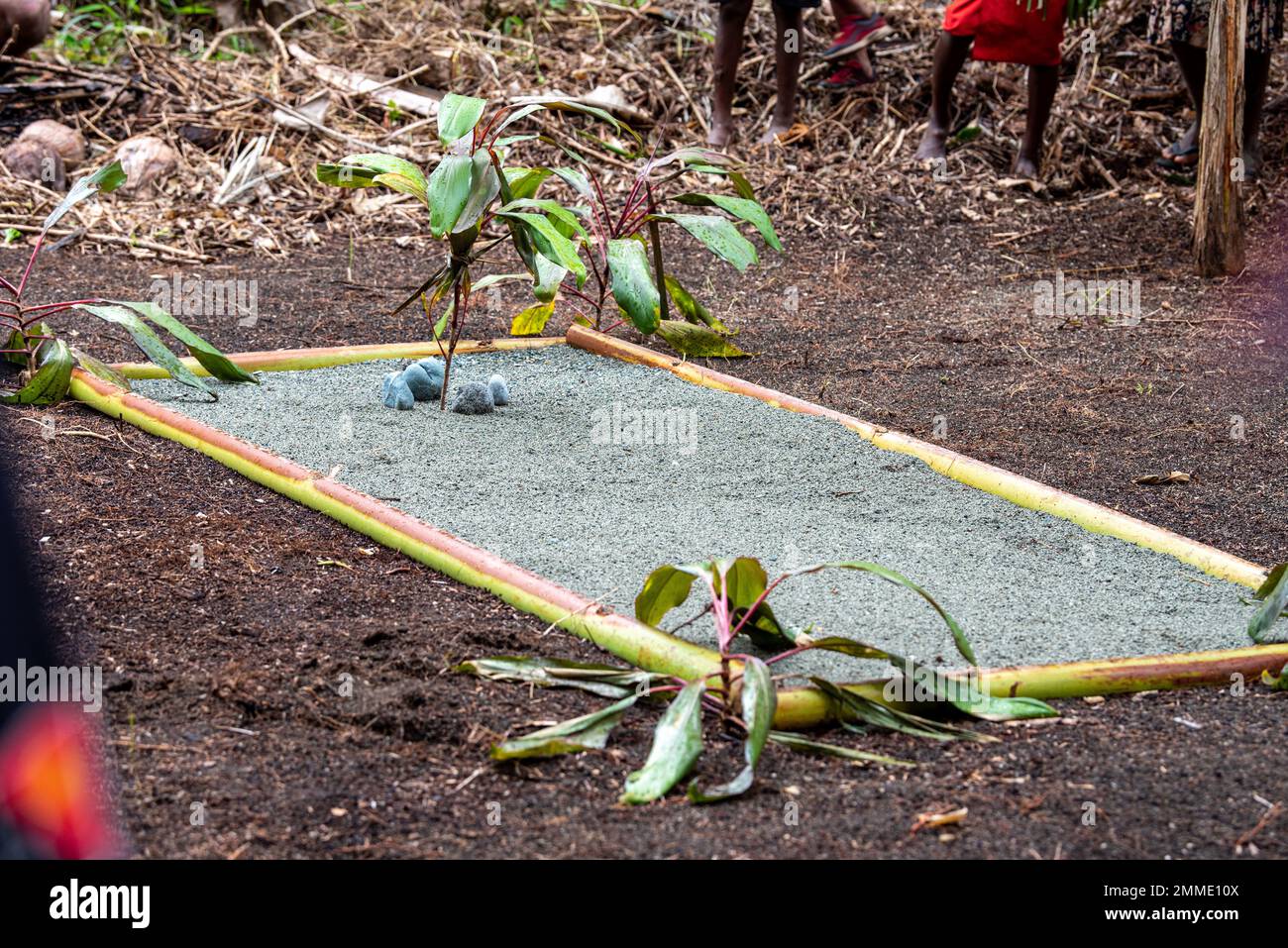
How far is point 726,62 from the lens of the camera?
594cm

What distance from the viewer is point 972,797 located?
5.11 feet

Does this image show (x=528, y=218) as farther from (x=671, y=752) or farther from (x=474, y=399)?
(x=671, y=752)

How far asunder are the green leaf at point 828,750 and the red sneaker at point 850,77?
17.3ft

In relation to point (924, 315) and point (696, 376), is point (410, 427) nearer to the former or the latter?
point (696, 376)

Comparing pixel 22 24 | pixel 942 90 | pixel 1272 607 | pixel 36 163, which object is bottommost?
pixel 1272 607

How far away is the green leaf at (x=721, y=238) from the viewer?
3.26 m

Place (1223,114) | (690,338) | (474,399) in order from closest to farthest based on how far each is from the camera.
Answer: (474,399)
(690,338)
(1223,114)

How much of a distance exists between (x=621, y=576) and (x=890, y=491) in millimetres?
717

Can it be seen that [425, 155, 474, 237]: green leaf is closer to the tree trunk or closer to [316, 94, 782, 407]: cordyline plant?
[316, 94, 782, 407]: cordyline plant

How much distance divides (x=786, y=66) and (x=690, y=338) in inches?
114

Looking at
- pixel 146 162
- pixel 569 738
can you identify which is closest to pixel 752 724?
pixel 569 738

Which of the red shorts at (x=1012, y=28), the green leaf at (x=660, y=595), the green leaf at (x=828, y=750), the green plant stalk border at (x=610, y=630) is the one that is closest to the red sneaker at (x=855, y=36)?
the red shorts at (x=1012, y=28)
